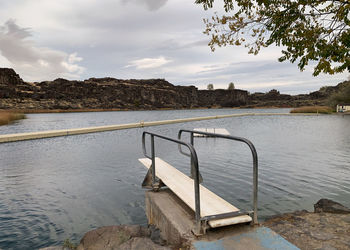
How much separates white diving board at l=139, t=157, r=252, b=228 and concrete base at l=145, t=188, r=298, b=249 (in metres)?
0.14

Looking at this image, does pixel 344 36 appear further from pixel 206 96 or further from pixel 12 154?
pixel 206 96

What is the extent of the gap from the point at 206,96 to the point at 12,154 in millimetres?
189968

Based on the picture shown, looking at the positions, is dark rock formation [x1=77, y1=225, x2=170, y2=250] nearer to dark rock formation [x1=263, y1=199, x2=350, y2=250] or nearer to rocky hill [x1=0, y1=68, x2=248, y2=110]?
dark rock formation [x1=263, y1=199, x2=350, y2=250]

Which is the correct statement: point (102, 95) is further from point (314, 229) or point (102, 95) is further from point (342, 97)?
point (314, 229)

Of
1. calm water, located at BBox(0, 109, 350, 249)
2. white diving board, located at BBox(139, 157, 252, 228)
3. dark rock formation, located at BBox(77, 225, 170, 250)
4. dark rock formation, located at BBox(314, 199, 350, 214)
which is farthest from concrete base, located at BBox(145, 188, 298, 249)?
dark rock formation, located at BBox(314, 199, 350, 214)

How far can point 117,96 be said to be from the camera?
15375cm

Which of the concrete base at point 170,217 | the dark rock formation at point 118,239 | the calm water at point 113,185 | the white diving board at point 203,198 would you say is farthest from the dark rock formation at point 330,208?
the dark rock formation at point 118,239

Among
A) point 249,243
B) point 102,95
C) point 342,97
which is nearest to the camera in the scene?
point 249,243

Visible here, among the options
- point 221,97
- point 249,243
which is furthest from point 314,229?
point 221,97

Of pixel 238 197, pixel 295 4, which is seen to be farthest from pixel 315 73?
pixel 238 197

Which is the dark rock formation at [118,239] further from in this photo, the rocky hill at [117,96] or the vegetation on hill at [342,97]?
the rocky hill at [117,96]

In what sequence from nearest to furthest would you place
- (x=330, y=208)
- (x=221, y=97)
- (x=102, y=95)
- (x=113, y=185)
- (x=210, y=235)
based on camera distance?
(x=210, y=235) < (x=330, y=208) < (x=113, y=185) < (x=102, y=95) < (x=221, y=97)

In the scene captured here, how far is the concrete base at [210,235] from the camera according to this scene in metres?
2.53

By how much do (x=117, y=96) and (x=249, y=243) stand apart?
157m
